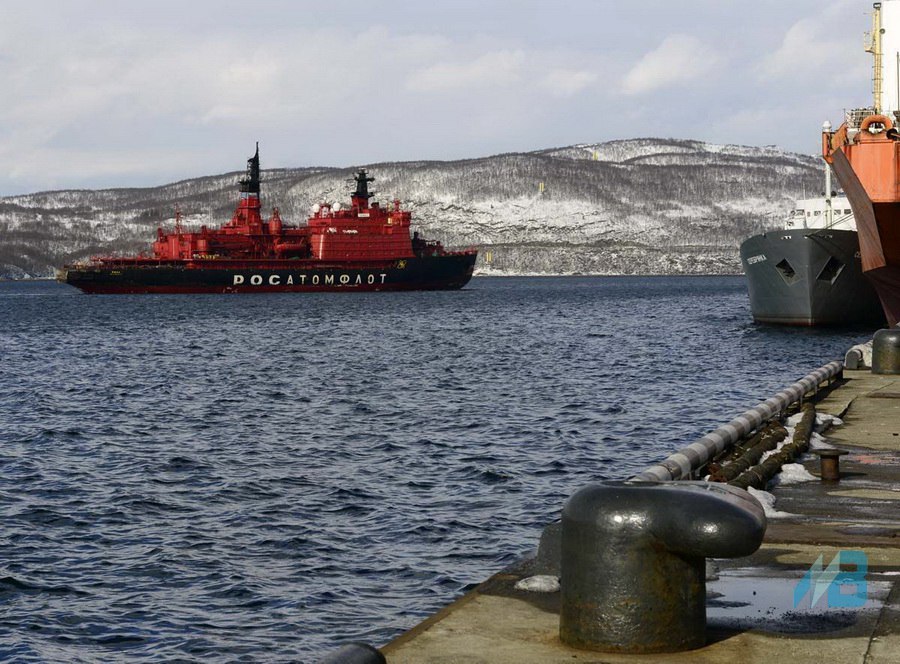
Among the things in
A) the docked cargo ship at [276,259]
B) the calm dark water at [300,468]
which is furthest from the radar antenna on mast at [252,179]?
the calm dark water at [300,468]

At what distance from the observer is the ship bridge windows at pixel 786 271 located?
51219 millimetres

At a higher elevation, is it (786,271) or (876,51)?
(876,51)

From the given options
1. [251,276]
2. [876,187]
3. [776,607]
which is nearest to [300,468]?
[776,607]

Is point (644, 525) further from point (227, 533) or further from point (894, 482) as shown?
point (227, 533)

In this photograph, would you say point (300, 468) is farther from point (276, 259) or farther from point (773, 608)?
point (276, 259)

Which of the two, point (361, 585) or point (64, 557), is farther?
point (64, 557)

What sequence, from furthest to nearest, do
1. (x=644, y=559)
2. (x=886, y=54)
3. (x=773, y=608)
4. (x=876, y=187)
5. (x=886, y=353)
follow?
(x=886, y=54)
(x=876, y=187)
(x=886, y=353)
(x=773, y=608)
(x=644, y=559)

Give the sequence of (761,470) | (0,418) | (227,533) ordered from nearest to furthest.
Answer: (761,470) → (227,533) → (0,418)

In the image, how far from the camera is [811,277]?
5097 cm

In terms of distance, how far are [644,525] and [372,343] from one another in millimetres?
50922

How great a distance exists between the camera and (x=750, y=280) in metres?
58.2

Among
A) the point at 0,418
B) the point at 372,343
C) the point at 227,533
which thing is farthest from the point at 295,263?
the point at 227,533

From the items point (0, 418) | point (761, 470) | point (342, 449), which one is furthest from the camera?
point (0, 418)

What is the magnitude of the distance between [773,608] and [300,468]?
46.3 ft
